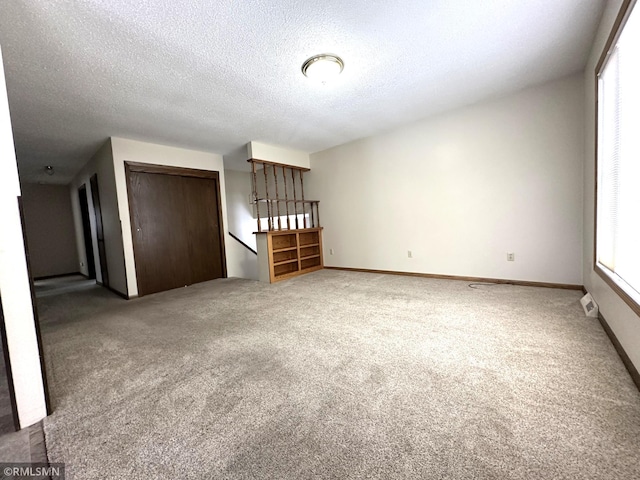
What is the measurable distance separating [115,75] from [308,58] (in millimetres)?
1756

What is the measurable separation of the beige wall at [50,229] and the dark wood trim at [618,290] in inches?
397

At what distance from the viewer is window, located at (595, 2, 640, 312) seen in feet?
4.77

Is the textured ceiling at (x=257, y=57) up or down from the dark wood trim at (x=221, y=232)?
up

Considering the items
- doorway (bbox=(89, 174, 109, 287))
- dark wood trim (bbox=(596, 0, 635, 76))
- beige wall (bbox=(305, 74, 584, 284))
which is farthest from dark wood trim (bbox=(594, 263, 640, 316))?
doorway (bbox=(89, 174, 109, 287))

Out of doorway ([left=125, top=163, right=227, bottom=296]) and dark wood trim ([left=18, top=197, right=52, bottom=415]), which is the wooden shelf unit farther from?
dark wood trim ([left=18, top=197, right=52, bottom=415])

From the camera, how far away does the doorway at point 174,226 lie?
3969mm

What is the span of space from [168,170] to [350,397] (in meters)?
4.49

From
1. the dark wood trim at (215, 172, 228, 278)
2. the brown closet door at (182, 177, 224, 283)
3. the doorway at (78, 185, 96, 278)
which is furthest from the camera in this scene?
the doorway at (78, 185, 96, 278)

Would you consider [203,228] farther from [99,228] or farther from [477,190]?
[477,190]

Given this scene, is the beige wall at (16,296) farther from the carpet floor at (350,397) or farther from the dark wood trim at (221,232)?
the dark wood trim at (221,232)

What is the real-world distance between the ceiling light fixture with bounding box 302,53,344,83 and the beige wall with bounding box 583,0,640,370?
1881 millimetres

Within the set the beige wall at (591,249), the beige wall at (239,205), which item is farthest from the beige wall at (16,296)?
the beige wall at (239,205)

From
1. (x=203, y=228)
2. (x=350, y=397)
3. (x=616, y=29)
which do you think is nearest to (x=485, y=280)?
(x=616, y=29)

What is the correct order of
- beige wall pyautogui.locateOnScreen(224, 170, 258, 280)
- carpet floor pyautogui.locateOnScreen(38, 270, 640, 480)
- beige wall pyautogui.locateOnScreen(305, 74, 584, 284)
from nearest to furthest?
carpet floor pyautogui.locateOnScreen(38, 270, 640, 480) → beige wall pyautogui.locateOnScreen(305, 74, 584, 284) → beige wall pyautogui.locateOnScreen(224, 170, 258, 280)
